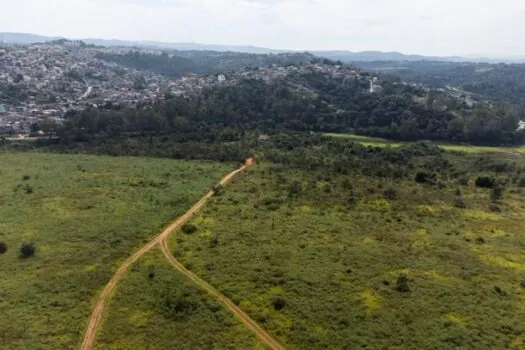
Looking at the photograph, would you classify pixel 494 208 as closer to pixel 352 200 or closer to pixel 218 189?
pixel 352 200

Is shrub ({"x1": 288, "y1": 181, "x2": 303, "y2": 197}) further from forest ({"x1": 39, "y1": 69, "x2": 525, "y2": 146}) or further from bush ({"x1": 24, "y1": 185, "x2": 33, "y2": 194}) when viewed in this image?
A: forest ({"x1": 39, "y1": 69, "x2": 525, "y2": 146})

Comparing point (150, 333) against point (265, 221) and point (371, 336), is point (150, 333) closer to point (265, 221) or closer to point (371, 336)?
point (371, 336)

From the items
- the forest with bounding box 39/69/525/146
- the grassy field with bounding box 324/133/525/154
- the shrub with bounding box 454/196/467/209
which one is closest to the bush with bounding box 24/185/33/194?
the forest with bounding box 39/69/525/146

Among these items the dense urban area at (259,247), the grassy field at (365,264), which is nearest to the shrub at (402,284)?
the grassy field at (365,264)

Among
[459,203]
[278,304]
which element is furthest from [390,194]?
[278,304]

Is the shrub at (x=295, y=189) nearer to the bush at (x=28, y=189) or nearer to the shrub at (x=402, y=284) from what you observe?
the shrub at (x=402, y=284)
